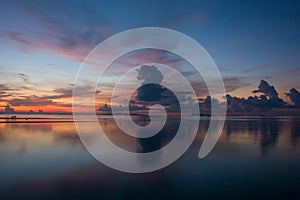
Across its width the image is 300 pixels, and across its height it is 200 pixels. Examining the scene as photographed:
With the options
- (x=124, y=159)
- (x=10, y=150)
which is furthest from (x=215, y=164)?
(x=10, y=150)

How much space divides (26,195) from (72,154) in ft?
30.6

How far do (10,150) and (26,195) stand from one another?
1323 cm

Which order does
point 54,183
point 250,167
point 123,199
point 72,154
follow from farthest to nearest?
point 72,154, point 250,167, point 54,183, point 123,199

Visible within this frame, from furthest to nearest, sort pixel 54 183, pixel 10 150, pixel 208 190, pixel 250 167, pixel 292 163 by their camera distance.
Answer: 1. pixel 10 150
2. pixel 292 163
3. pixel 250 167
4. pixel 54 183
5. pixel 208 190

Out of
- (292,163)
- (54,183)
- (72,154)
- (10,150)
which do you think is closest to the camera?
(54,183)

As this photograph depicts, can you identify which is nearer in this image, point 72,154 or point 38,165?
point 38,165

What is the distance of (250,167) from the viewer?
14.8 meters

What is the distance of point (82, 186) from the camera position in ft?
34.6

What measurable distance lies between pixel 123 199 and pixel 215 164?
8598 mm

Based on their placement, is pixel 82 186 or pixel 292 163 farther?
pixel 292 163

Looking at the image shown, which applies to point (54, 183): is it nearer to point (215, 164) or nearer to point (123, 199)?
point (123, 199)

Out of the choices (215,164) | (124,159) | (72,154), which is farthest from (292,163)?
(72,154)

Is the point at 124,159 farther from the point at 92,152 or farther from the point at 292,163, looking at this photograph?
the point at 292,163

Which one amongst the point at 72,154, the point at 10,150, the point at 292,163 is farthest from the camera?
the point at 10,150
